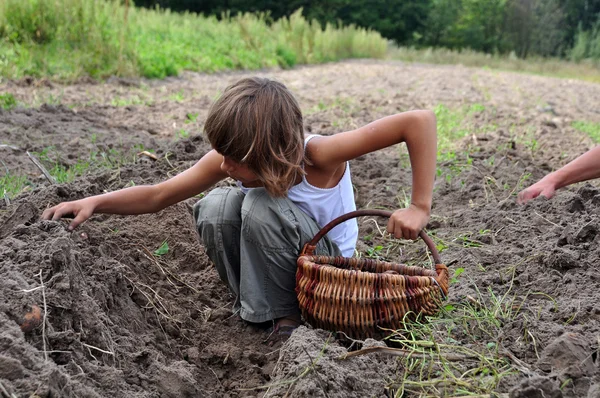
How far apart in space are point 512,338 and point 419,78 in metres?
9.91

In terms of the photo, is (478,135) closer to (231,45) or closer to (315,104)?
(315,104)

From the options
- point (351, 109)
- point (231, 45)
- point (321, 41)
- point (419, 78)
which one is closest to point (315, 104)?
point (351, 109)

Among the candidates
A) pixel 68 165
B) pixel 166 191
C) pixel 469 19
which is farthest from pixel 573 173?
pixel 469 19

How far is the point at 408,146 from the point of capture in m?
2.56

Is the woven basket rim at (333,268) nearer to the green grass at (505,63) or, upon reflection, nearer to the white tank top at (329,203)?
the white tank top at (329,203)

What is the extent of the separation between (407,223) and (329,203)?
1.31 ft

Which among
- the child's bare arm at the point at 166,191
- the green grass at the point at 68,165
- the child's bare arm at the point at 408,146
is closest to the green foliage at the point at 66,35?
the green grass at the point at 68,165

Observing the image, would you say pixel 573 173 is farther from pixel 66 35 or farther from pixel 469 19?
pixel 469 19

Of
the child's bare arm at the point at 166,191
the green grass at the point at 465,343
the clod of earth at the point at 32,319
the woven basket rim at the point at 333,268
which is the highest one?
the child's bare arm at the point at 166,191

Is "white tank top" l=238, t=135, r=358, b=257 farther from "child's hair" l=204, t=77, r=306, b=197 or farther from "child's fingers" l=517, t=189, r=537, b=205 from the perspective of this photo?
"child's fingers" l=517, t=189, r=537, b=205

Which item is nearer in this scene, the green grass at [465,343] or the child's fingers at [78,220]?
the green grass at [465,343]

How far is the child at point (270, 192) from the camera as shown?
250 centimetres

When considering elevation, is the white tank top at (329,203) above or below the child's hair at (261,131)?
below

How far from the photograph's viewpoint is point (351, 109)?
6.95 m
